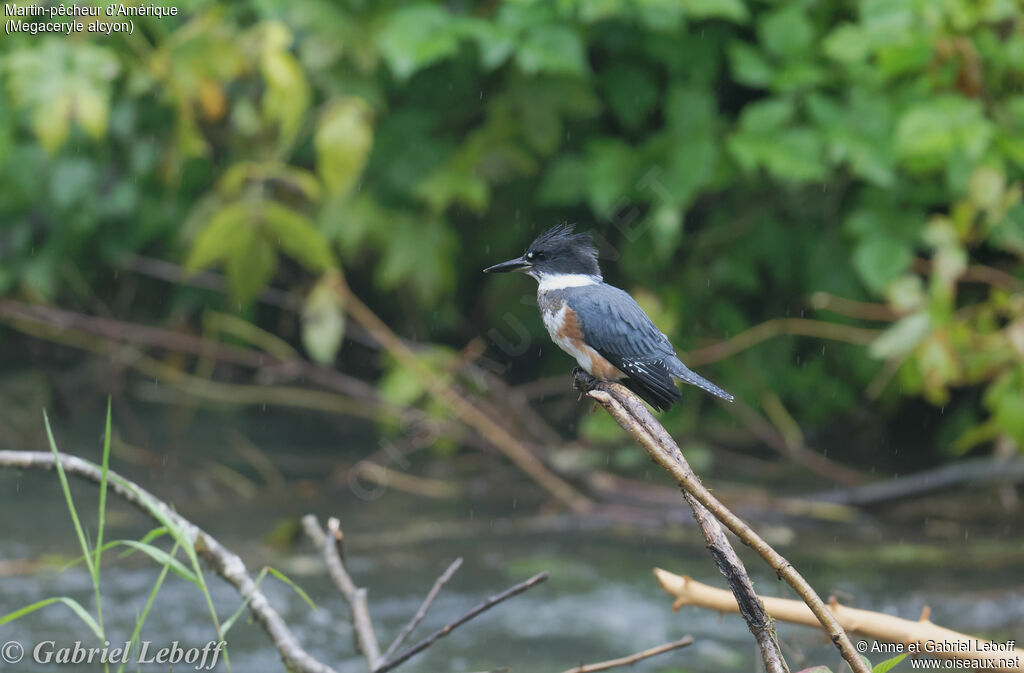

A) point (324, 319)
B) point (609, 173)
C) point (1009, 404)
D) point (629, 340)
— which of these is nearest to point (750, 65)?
point (609, 173)

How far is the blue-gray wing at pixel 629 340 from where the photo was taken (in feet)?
5.93

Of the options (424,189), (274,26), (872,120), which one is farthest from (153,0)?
(872,120)

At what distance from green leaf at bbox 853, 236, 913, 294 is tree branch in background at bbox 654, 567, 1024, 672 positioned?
221 cm

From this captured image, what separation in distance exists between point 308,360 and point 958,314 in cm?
295

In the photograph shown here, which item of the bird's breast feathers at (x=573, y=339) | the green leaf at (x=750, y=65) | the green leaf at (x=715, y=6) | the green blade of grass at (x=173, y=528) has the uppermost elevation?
the green leaf at (x=750, y=65)

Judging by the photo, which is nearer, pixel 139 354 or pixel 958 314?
pixel 958 314

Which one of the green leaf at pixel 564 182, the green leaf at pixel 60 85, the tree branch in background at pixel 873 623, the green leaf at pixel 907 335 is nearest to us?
the tree branch in background at pixel 873 623

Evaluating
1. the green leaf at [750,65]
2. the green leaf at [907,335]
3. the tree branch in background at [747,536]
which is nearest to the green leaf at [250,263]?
the green leaf at [750,65]

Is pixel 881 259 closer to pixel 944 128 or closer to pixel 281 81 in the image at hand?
pixel 944 128

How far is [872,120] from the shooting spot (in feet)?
12.8

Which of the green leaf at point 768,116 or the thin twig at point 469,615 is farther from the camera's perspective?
the green leaf at point 768,116

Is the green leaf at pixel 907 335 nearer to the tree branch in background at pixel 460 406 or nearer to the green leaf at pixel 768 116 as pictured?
the green leaf at pixel 768 116

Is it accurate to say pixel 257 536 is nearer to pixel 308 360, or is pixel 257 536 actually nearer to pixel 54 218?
pixel 308 360

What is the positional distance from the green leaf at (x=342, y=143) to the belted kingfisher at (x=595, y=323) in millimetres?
1923
